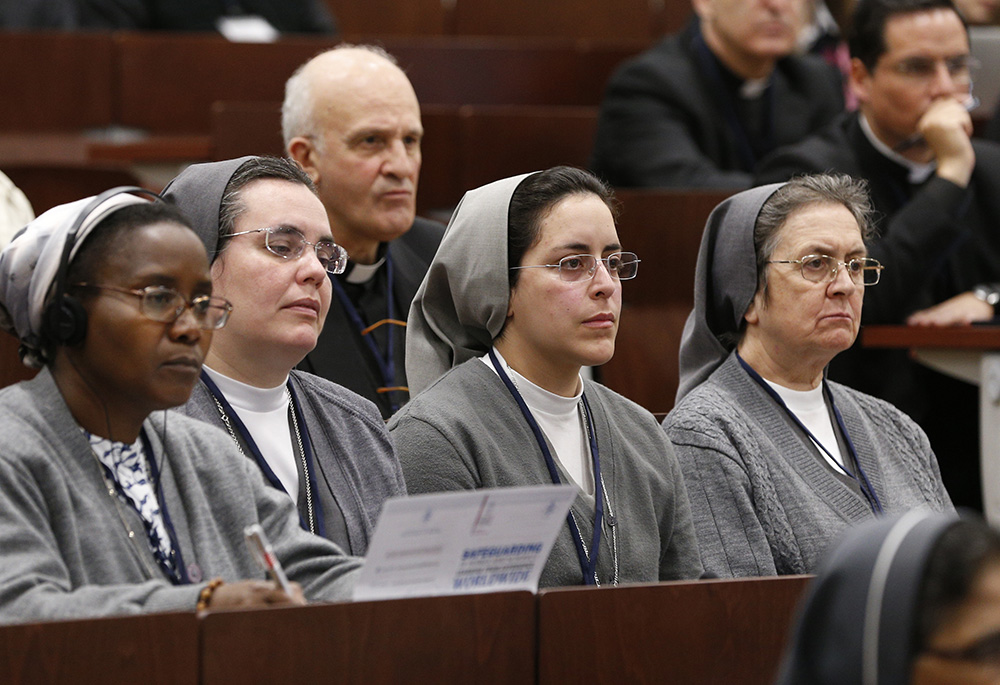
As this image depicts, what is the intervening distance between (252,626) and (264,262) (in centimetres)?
81

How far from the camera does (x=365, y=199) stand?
10.3 feet

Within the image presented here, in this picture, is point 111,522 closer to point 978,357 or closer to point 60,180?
point 978,357

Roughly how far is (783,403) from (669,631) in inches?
36.9

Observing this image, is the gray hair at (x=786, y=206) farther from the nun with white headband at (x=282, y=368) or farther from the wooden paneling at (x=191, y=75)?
the wooden paneling at (x=191, y=75)

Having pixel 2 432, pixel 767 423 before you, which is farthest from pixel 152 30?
pixel 2 432

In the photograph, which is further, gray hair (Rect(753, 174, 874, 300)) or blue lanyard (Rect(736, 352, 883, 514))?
gray hair (Rect(753, 174, 874, 300))

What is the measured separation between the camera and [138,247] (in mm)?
1706

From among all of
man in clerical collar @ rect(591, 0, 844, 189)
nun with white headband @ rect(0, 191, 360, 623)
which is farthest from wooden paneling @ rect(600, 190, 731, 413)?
nun with white headband @ rect(0, 191, 360, 623)

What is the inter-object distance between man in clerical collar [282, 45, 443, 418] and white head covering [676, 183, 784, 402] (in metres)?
0.61

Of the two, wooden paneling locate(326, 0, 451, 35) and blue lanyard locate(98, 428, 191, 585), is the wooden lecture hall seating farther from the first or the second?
wooden paneling locate(326, 0, 451, 35)

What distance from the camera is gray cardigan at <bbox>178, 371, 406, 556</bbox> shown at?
212 cm

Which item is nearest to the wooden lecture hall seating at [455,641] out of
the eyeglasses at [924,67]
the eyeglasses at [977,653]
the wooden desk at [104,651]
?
the wooden desk at [104,651]

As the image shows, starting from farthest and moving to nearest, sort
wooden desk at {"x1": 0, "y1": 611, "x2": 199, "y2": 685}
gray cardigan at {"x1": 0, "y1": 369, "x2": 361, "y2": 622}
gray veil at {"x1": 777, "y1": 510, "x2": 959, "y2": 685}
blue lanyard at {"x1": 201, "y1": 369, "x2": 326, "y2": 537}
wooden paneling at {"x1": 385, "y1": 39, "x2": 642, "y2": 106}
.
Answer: wooden paneling at {"x1": 385, "y1": 39, "x2": 642, "y2": 106} < blue lanyard at {"x1": 201, "y1": 369, "x2": 326, "y2": 537} < gray cardigan at {"x1": 0, "y1": 369, "x2": 361, "y2": 622} < wooden desk at {"x1": 0, "y1": 611, "x2": 199, "y2": 685} < gray veil at {"x1": 777, "y1": 510, "x2": 959, "y2": 685}

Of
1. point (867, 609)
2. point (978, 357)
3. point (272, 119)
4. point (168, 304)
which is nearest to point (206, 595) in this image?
point (168, 304)
